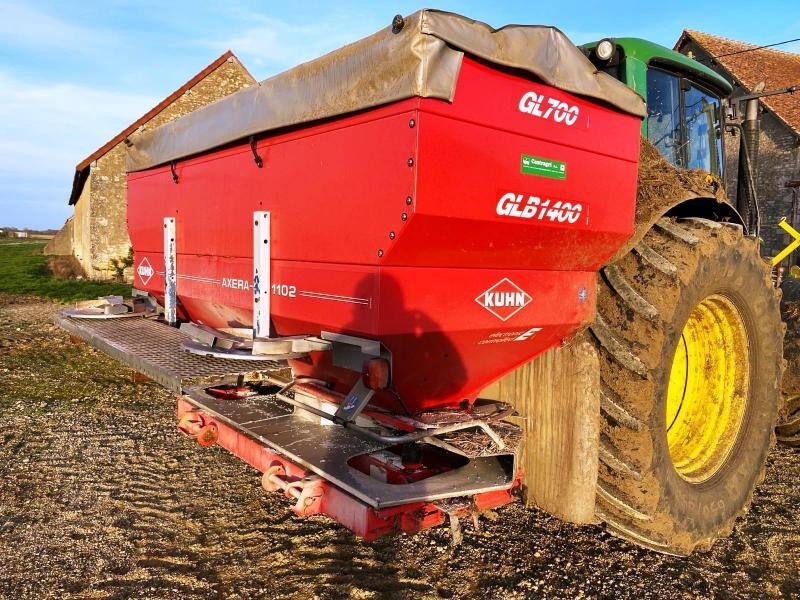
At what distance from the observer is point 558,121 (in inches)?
98.0

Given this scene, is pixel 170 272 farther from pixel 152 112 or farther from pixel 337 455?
pixel 152 112

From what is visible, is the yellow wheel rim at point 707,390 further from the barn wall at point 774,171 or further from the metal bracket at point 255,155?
the barn wall at point 774,171

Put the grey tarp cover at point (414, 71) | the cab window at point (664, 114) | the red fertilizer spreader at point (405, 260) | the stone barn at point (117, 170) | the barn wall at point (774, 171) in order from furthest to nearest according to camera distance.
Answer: the barn wall at point (774, 171), the stone barn at point (117, 170), the cab window at point (664, 114), the red fertilizer spreader at point (405, 260), the grey tarp cover at point (414, 71)

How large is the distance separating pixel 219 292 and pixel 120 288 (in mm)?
Answer: 12892

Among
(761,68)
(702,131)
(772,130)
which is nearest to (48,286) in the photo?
(702,131)

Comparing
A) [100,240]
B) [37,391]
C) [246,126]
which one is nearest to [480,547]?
[246,126]

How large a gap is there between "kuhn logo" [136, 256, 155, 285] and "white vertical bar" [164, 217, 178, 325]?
48cm

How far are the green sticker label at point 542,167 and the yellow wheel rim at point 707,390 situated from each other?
1417mm

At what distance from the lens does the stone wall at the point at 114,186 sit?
16.8 meters

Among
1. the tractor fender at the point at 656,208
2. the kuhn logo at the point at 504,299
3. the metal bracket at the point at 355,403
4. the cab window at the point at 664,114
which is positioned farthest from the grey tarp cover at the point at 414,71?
the metal bracket at the point at 355,403

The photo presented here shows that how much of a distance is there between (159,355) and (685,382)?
2.91m

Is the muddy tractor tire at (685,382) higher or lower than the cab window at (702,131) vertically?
lower

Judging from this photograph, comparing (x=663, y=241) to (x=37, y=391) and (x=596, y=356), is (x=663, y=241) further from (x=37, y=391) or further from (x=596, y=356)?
(x=37, y=391)

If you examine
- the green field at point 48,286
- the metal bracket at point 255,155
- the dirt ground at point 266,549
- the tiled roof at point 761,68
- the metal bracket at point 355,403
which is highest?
the tiled roof at point 761,68
